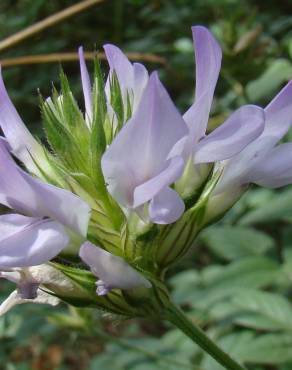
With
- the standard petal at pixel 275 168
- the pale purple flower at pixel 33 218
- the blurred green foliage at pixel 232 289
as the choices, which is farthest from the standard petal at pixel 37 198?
the blurred green foliage at pixel 232 289

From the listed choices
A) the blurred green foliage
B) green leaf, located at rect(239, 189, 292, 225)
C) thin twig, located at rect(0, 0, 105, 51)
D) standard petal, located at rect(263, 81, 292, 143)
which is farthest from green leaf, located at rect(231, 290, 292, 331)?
standard petal, located at rect(263, 81, 292, 143)

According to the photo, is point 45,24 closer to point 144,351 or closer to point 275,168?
point 144,351

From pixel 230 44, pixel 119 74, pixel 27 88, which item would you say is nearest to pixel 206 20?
pixel 27 88

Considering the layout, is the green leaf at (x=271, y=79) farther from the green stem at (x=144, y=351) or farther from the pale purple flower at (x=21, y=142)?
the pale purple flower at (x=21, y=142)

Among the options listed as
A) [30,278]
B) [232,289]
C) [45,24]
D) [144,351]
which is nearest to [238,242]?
[232,289]

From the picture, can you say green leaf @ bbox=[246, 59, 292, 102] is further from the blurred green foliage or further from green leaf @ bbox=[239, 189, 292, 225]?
green leaf @ bbox=[239, 189, 292, 225]

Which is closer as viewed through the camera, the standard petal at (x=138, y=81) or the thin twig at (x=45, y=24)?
the standard petal at (x=138, y=81)
